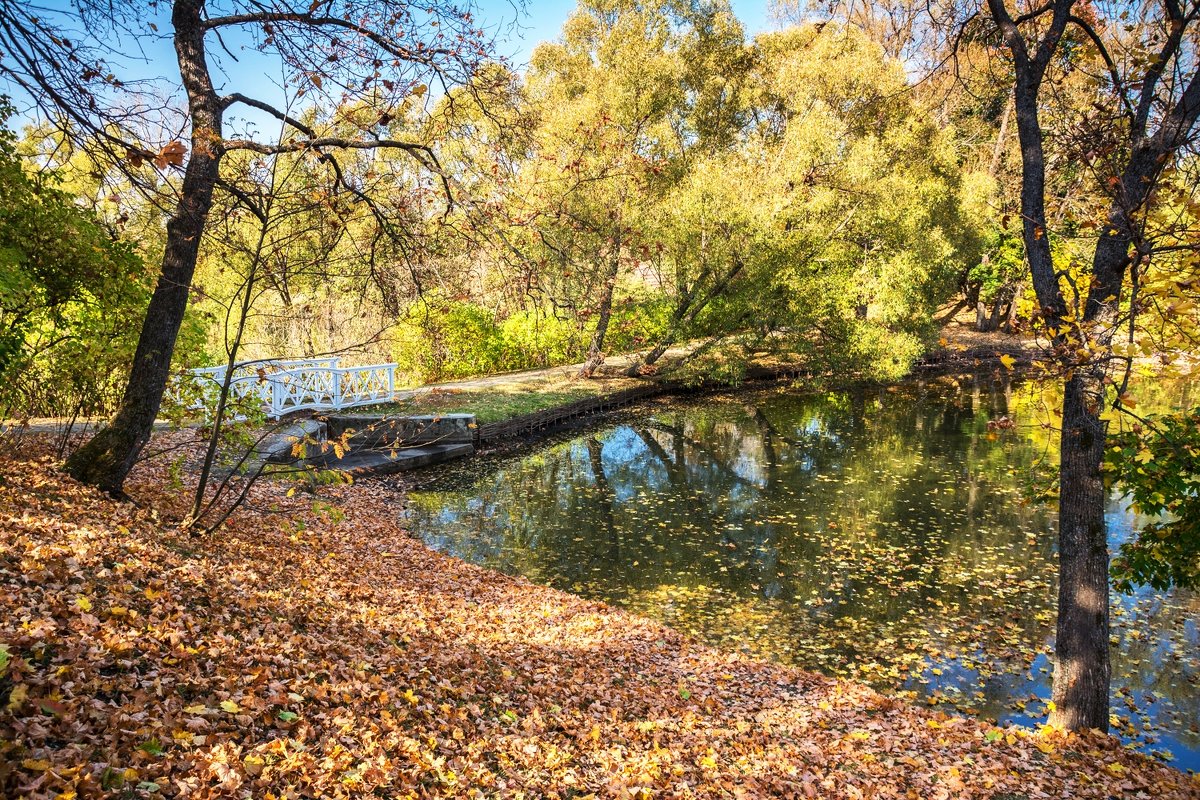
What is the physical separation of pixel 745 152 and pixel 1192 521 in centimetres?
2316

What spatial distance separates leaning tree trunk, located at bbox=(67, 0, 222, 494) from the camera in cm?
699

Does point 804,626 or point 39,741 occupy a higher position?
point 39,741

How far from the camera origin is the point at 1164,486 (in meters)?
5.23

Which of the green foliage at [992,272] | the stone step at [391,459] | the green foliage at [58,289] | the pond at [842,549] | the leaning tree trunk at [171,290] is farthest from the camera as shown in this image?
the green foliage at [992,272]

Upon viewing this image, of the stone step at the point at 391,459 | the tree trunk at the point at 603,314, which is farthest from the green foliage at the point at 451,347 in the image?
the stone step at the point at 391,459

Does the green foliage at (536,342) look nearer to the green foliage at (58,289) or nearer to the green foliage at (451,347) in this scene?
the green foliage at (451,347)

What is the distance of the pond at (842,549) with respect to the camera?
7.38m

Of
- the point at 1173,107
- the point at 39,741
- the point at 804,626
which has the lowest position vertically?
the point at 804,626

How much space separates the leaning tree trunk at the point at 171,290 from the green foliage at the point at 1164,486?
27.5 ft

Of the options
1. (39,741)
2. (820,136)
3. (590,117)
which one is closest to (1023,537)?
(39,741)

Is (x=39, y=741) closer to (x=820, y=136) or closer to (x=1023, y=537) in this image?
(x=1023, y=537)

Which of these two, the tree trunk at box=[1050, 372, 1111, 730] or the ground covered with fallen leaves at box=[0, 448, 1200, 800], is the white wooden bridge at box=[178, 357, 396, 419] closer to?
the ground covered with fallen leaves at box=[0, 448, 1200, 800]

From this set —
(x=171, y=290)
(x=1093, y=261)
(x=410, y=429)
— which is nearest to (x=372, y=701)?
(x=171, y=290)

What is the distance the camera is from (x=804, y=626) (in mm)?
8492
